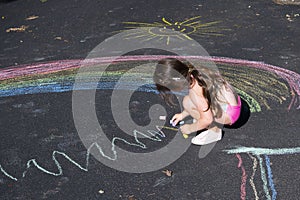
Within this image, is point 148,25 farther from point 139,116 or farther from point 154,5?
point 139,116

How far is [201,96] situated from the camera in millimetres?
3271

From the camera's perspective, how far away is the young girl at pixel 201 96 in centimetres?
320

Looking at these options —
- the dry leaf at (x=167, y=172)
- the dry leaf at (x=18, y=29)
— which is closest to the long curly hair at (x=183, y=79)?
the dry leaf at (x=167, y=172)

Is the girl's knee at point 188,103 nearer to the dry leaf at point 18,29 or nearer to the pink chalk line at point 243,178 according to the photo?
the pink chalk line at point 243,178

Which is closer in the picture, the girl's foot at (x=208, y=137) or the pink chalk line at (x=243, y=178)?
the pink chalk line at (x=243, y=178)

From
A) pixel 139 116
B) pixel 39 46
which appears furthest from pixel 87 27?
pixel 139 116

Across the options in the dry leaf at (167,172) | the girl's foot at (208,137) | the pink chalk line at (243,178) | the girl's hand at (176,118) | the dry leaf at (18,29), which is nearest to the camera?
the pink chalk line at (243,178)

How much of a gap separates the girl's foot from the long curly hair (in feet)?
0.47

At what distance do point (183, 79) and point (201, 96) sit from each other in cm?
19

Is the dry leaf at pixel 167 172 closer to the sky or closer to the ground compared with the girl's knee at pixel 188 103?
closer to the ground

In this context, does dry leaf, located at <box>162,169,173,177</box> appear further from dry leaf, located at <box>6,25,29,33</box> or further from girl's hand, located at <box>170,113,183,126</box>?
dry leaf, located at <box>6,25,29,33</box>

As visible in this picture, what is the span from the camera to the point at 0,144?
3.60 meters

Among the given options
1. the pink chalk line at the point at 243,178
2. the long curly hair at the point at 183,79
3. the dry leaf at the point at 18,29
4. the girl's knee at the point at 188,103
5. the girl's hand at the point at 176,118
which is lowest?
the dry leaf at the point at 18,29

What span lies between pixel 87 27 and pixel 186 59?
5.84 ft
